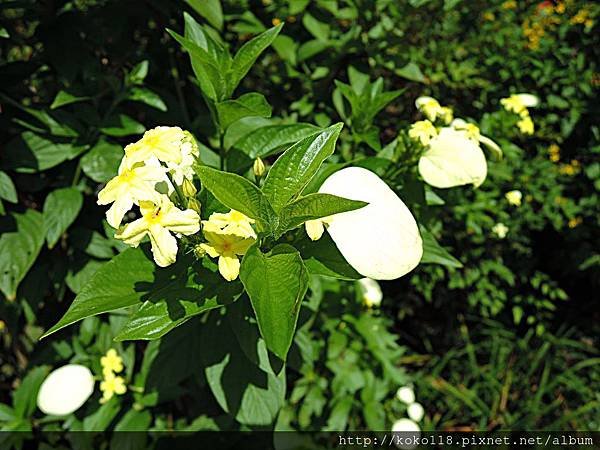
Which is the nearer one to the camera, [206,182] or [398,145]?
[206,182]

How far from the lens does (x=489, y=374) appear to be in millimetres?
2391

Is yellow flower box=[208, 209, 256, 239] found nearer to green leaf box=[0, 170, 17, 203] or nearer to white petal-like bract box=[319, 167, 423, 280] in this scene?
white petal-like bract box=[319, 167, 423, 280]

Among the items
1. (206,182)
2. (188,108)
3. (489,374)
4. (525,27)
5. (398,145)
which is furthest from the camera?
(489,374)

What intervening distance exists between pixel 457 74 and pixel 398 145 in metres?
1.12

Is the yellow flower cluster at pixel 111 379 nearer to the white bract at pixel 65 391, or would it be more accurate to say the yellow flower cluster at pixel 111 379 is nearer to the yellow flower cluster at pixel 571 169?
the white bract at pixel 65 391

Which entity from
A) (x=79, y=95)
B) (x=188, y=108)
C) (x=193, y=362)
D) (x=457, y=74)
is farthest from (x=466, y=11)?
(x=193, y=362)

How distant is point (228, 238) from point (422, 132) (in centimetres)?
44

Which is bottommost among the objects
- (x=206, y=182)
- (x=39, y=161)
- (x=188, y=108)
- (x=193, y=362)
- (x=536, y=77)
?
(x=536, y=77)

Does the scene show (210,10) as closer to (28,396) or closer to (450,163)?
(450,163)

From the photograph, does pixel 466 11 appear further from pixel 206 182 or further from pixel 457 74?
pixel 206 182

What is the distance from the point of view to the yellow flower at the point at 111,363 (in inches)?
51.1

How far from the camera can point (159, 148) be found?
0.70 meters

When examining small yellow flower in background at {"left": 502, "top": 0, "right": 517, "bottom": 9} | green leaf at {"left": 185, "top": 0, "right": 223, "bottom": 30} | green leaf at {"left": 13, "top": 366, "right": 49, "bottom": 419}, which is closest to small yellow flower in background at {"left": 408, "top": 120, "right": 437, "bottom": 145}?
green leaf at {"left": 185, "top": 0, "right": 223, "bottom": 30}

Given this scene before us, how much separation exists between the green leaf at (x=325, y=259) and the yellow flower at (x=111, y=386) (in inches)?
29.1
